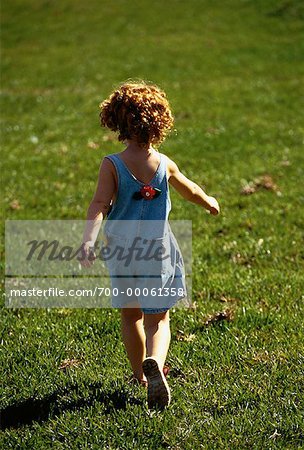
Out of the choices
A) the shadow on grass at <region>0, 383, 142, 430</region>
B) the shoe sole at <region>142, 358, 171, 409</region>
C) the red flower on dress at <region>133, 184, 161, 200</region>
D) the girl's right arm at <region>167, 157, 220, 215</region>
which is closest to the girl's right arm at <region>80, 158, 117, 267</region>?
the red flower on dress at <region>133, 184, 161, 200</region>

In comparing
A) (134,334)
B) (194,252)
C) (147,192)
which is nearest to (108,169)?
(147,192)

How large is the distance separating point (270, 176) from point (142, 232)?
5.80 metres

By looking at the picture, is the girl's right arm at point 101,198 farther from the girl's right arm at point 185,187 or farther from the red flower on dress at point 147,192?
the girl's right arm at point 185,187

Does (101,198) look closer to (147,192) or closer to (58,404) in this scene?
(147,192)

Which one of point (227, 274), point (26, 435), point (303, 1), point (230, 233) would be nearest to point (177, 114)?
point (230, 233)

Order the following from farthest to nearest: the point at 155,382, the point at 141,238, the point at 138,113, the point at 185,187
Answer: the point at 185,187, the point at 141,238, the point at 138,113, the point at 155,382

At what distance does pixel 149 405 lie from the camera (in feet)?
13.7

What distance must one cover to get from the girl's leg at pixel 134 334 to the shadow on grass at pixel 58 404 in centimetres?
26

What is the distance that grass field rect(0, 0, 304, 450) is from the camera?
4.13 metres

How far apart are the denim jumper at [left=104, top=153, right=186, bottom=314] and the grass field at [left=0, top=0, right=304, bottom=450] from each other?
26.4 inches

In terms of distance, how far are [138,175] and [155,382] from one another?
1366 mm

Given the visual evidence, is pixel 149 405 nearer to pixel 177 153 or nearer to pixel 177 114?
pixel 177 153

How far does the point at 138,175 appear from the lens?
433 cm

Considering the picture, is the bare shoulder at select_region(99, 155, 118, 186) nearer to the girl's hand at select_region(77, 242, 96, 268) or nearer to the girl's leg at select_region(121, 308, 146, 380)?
the girl's hand at select_region(77, 242, 96, 268)
